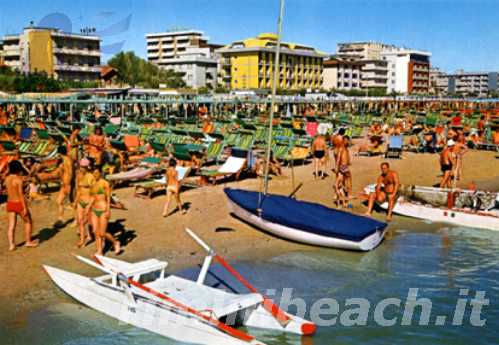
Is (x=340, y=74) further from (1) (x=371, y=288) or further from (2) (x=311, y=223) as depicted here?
(1) (x=371, y=288)

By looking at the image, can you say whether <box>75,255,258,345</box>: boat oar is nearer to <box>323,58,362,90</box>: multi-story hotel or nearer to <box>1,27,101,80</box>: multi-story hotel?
<box>1,27,101,80</box>: multi-story hotel

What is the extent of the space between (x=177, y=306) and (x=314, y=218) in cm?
409

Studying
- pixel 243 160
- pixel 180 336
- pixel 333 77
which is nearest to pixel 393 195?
pixel 243 160

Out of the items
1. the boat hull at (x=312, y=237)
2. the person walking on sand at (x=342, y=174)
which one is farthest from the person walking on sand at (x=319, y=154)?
the boat hull at (x=312, y=237)

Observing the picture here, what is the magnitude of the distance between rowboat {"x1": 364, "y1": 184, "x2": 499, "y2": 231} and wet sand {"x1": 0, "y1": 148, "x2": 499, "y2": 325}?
27cm

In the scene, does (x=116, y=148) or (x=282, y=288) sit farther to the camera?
(x=116, y=148)

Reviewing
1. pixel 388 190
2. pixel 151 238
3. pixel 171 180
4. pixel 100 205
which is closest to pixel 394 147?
pixel 388 190

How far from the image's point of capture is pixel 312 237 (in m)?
9.88

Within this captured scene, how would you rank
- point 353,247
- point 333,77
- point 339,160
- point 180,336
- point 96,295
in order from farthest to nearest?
point 333,77
point 339,160
point 353,247
point 96,295
point 180,336

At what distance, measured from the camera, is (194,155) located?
1622 centimetres

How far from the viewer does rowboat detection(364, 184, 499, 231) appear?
11.4 m

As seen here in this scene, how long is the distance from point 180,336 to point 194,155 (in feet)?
32.9

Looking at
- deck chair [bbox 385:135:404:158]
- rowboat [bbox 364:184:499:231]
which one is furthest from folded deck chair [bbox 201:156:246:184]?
deck chair [bbox 385:135:404:158]

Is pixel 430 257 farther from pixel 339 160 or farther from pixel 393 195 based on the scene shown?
pixel 339 160
